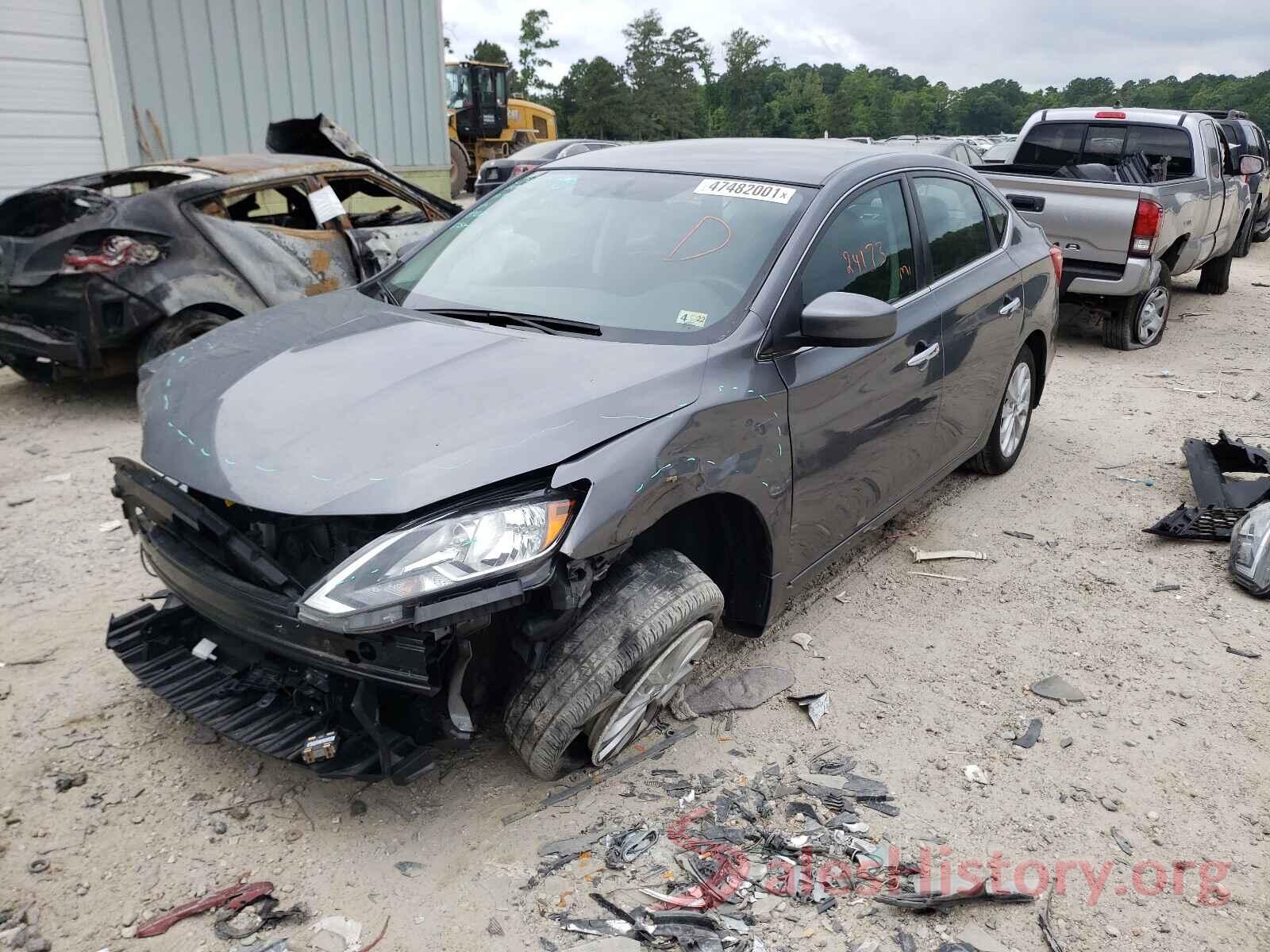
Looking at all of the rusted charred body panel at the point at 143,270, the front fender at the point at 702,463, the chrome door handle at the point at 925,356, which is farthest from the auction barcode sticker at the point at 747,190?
the rusted charred body panel at the point at 143,270

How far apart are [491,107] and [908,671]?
992 inches

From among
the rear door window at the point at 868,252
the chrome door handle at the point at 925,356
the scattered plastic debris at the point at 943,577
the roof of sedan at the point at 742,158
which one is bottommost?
the scattered plastic debris at the point at 943,577

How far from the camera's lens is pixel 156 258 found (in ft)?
19.9

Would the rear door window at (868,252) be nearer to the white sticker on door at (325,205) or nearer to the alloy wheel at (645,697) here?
the alloy wheel at (645,697)

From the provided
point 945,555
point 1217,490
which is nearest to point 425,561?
point 945,555

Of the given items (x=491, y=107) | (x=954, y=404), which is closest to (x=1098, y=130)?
(x=954, y=404)

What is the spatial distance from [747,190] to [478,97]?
24.3m

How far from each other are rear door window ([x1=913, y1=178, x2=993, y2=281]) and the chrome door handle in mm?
343

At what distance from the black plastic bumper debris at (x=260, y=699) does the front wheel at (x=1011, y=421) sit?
3.83 metres

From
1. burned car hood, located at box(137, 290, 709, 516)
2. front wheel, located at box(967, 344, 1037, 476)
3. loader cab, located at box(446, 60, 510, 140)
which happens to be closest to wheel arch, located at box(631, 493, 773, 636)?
burned car hood, located at box(137, 290, 709, 516)

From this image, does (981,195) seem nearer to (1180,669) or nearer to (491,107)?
(1180,669)

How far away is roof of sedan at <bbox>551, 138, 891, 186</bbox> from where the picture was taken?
12.0 feet

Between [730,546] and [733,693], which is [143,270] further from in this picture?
[733,693]

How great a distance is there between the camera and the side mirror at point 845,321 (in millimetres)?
3098
